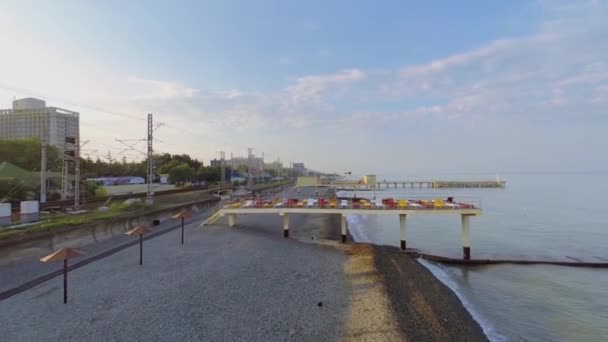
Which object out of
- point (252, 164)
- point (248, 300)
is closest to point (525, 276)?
point (248, 300)

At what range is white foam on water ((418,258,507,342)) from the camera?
9.86m

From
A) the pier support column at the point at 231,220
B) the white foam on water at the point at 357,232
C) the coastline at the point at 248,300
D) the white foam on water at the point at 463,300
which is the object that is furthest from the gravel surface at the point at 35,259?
the white foam on water at the point at 357,232

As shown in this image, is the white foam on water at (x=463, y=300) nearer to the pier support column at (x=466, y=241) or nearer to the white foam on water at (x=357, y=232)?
the pier support column at (x=466, y=241)

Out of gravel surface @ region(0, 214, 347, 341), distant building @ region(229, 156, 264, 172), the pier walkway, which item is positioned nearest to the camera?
gravel surface @ region(0, 214, 347, 341)

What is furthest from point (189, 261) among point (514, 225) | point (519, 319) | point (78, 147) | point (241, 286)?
point (514, 225)

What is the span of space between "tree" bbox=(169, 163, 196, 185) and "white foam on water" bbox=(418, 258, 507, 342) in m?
55.5

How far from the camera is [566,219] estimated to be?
113 ft

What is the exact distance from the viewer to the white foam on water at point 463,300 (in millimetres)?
9859

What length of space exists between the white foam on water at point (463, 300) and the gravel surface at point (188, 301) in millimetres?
4596

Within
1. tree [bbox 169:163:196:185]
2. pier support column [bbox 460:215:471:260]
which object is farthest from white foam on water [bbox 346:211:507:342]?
tree [bbox 169:163:196:185]

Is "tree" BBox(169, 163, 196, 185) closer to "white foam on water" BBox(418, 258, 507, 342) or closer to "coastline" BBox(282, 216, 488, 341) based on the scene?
"coastline" BBox(282, 216, 488, 341)

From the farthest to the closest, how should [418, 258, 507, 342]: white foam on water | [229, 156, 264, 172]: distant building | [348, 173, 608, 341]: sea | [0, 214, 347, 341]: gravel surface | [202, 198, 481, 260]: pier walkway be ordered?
[229, 156, 264, 172]: distant building → [202, 198, 481, 260]: pier walkway → [348, 173, 608, 341]: sea → [418, 258, 507, 342]: white foam on water → [0, 214, 347, 341]: gravel surface

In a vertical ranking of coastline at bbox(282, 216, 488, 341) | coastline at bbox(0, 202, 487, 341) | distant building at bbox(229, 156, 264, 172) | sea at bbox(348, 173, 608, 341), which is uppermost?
distant building at bbox(229, 156, 264, 172)

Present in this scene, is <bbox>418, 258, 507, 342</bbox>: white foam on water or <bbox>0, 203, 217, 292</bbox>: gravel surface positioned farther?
<bbox>0, 203, 217, 292</bbox>: gravel surface
